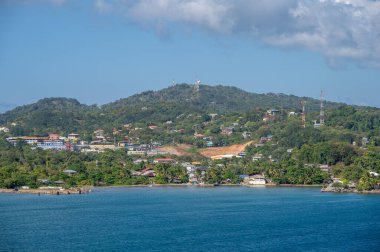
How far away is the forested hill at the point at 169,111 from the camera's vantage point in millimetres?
84625

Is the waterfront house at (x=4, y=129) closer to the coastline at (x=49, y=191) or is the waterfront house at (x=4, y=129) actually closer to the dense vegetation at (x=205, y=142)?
the dense vegetation at (x=205, y=142)

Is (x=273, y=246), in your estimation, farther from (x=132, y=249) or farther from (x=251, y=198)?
(x=251, y=198)

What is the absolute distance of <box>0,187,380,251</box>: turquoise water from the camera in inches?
1024

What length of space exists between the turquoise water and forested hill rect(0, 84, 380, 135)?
39.5 meters

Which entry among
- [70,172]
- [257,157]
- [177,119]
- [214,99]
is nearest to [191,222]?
[70,172]

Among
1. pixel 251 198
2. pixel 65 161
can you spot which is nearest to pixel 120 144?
Result: pixel 65 161

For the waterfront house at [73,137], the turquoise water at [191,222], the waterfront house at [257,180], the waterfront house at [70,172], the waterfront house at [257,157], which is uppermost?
the waterfront house at [73,137]

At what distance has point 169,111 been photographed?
4129 inches

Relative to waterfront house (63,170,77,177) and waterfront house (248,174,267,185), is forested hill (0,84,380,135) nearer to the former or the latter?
waterfront house (248,174,267,185)

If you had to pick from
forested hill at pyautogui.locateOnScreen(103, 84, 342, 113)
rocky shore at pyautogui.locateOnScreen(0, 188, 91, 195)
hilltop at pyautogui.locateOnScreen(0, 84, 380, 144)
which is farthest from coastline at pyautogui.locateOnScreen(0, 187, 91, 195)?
forested hill at pyautogui.locateOnScreen(103, 84, 342, 113)

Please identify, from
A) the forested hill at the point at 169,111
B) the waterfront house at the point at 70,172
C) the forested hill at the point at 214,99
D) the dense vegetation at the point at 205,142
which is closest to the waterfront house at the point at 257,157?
the dense vegetation at the point at 205,142

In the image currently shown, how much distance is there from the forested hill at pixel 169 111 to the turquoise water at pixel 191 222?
39.5m

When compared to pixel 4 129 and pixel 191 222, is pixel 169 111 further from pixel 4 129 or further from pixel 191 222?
pixel 191 222

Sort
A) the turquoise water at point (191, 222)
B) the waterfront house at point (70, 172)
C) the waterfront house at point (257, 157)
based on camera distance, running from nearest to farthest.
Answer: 1. the turquoise water at point (191, 222)
2. the waterfront house at point (70, 172)
3. the waterfront house at point (257, 157)
